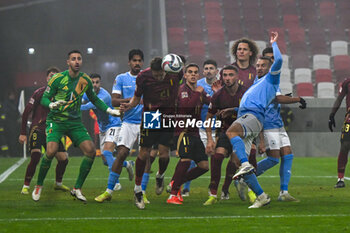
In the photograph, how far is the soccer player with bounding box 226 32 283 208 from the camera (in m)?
7.55

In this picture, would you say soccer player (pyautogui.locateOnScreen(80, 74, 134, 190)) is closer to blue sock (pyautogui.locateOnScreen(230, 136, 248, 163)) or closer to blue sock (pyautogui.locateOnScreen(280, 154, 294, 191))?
blue sock (pyautogui.locateOnScreen(280, 154, 294, 191))

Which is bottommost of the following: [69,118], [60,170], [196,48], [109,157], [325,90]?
[60,170]

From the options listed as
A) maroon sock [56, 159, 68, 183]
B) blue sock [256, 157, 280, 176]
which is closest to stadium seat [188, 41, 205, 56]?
maroon sock [56, 159, 68, 183]

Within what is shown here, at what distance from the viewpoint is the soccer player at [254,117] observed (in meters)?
7.55

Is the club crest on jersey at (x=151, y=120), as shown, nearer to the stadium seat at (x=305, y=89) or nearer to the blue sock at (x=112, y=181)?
the blue sock at (x=112, y=181)

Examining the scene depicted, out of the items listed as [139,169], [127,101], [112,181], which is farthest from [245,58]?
[112,181]

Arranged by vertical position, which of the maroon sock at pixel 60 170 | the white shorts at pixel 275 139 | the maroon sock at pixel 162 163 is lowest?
the maroon sock at pixel 60 170

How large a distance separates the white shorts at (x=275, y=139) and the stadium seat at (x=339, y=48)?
55.0 feet

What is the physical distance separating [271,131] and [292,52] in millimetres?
17542

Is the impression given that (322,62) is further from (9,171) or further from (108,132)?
(108,132)

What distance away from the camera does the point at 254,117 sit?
7754 mm

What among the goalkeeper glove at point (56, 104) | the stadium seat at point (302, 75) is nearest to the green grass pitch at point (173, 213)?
the goalkeeper glove at point (56, 104)

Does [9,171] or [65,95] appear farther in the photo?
[9,171]

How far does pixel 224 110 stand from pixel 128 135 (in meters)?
1.66
